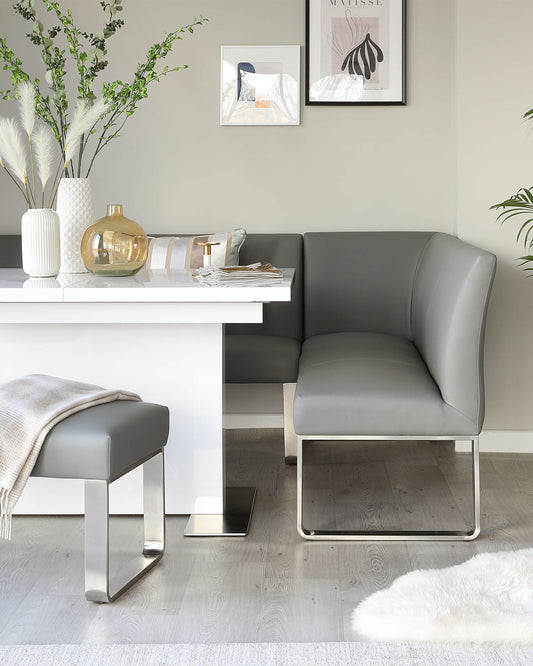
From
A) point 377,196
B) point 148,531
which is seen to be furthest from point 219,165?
point 148,531

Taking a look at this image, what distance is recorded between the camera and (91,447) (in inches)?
86.0

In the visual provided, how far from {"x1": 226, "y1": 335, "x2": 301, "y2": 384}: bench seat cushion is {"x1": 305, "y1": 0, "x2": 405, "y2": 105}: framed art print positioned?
1.27 meters

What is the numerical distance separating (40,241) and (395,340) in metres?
1.53

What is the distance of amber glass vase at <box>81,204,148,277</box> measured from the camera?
285 cm

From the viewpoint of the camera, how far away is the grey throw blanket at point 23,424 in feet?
7.22

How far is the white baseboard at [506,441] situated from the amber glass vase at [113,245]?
5.64ft

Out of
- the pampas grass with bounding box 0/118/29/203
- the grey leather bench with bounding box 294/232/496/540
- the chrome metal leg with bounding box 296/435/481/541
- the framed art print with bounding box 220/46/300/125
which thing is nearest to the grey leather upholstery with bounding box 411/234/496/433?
the grey leather bench with bounding box 294/232/496/540

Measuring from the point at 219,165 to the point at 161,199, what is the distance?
0.32 meters

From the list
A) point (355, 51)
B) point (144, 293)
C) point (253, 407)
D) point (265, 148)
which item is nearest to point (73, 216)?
point (144, 293)

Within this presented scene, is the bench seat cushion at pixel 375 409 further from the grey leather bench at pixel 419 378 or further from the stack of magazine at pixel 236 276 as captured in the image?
the stack of magazine at pixel 236 276

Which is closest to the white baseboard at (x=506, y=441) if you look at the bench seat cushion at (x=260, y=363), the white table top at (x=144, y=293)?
the bench seat cushion at (x=260, y=363)

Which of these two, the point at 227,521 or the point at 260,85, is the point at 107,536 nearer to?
the point at 227,521

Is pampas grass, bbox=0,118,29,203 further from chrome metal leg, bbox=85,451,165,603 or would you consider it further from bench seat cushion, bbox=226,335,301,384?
bench seat cushion, bbox=226,335,301,384

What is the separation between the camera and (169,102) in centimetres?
415
